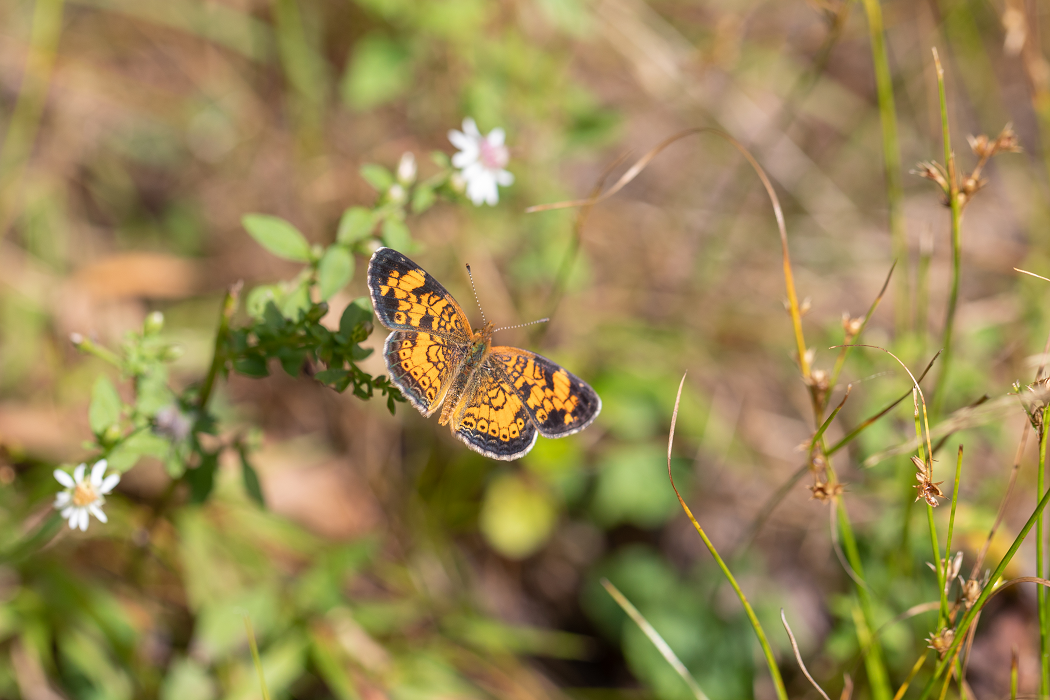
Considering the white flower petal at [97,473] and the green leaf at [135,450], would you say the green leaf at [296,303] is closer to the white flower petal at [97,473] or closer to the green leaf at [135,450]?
the green leaf at [135,450]

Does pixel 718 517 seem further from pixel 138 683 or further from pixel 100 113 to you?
pixel 100 113

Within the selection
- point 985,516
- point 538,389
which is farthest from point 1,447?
point 985,516

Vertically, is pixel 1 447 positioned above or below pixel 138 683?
above

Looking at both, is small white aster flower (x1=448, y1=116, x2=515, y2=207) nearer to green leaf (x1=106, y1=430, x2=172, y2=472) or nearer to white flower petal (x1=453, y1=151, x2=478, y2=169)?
white flower petal (x1=453, y1=151, x2=478, y2=169)

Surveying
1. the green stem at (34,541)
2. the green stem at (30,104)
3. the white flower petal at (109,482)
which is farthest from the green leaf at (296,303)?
the green stem at (30,104)

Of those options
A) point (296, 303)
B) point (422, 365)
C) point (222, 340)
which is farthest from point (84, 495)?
point (422, 365)

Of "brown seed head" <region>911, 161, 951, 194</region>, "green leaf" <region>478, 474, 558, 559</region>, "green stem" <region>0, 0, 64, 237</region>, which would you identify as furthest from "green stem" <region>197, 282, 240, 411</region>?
"green stem" <region>0, 0, 64, 237</region>
